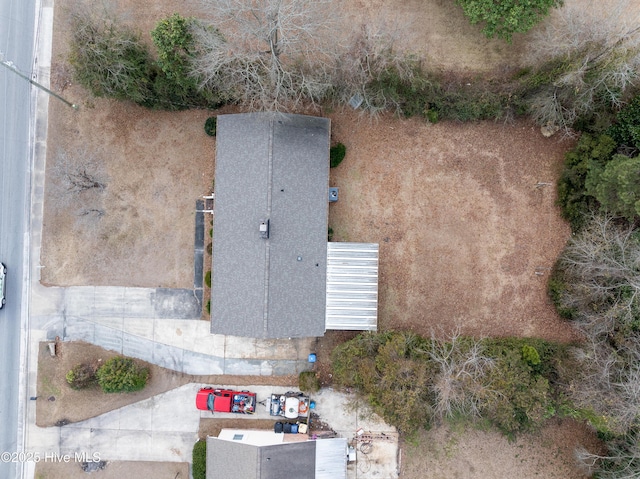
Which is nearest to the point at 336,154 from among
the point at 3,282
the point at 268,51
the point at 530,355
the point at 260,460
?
the point at 268,51

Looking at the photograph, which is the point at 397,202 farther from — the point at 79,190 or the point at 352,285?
the point at 79,190

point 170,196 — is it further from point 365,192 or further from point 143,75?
point 365,192

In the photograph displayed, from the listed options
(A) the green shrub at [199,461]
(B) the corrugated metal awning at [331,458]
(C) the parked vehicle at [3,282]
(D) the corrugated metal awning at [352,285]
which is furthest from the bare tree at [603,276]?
(C) the parked vehicle at [3,282]

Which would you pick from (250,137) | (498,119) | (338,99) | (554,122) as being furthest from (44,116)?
(554,122)

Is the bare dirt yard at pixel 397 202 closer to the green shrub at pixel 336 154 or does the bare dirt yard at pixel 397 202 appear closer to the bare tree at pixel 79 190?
the bare tree at pixel 79 190

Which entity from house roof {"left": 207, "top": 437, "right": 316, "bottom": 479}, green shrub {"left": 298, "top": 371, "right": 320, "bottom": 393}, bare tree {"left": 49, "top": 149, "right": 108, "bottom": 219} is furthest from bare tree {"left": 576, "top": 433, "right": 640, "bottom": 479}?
bare tree {"left": 49, "top": 149, "right": 108, "bottom": 219}

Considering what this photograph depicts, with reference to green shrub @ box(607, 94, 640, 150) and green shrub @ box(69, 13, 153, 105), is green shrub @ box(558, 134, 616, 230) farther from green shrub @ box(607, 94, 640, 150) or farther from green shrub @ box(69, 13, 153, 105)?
green shrub @ box(69, 13, 153, 105)
